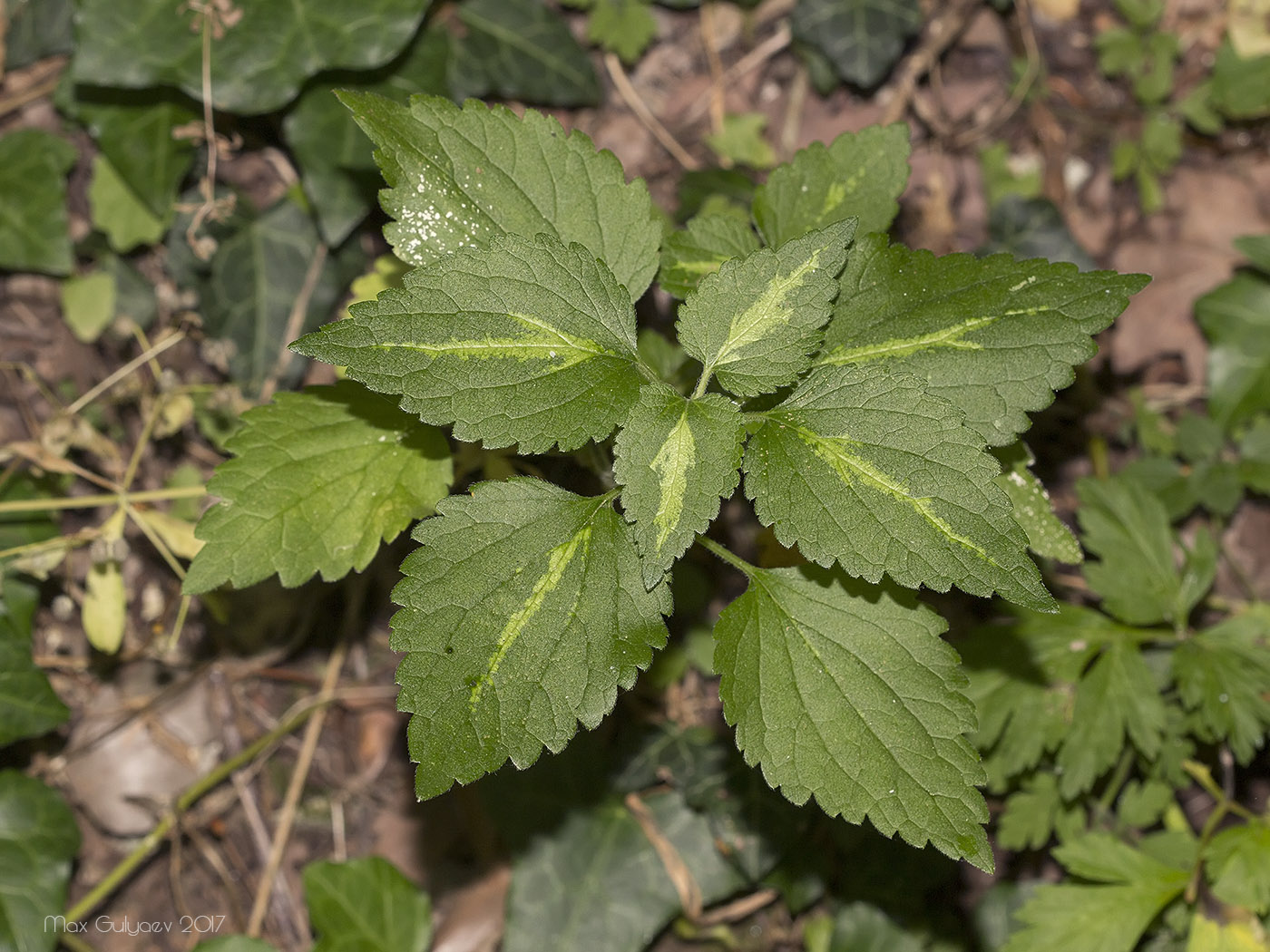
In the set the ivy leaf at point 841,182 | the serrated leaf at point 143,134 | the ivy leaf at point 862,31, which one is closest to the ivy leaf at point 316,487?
the ivy leaf at point 841,182

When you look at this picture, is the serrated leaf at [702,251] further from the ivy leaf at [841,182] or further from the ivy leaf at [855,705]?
the ivy leaf at [855,705]

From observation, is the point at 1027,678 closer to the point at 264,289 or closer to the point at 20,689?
the point at 264,289

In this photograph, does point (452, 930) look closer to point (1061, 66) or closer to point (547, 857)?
point (547, 857)

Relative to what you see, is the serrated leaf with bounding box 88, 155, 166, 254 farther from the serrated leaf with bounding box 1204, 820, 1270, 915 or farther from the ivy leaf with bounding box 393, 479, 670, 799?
the serrated leaf with bounding box 1204, 820, 1270, 915

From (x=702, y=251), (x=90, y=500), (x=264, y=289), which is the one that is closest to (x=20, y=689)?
(x=90, y=500)

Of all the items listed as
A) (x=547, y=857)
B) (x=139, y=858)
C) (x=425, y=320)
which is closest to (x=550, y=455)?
(x=425, y=320)

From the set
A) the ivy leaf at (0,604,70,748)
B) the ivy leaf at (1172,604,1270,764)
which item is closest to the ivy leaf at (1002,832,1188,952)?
the ivy leaf at (1172,604,1270,764)
